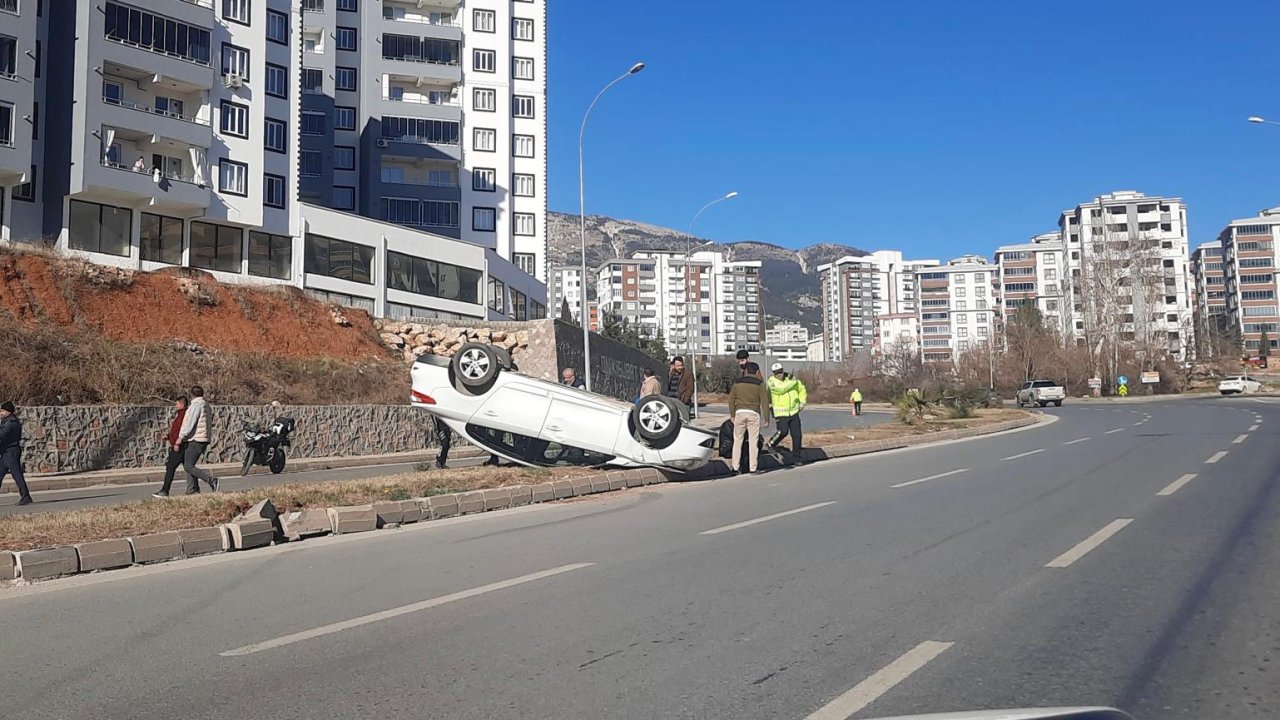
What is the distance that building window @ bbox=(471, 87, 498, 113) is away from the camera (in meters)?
66.9

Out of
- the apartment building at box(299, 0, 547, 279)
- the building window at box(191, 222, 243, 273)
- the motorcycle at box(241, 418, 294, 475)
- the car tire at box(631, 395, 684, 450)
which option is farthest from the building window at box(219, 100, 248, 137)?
the car tire at box(631, 395, 684, 450)

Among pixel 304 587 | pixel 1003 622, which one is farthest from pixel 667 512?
pixel 1003 622

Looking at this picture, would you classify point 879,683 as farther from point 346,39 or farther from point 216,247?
point 346,39

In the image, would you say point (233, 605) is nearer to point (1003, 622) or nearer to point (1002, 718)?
point (1003, 622)

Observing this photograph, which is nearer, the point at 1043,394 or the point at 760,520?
the point at 760,520

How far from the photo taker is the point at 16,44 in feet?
126

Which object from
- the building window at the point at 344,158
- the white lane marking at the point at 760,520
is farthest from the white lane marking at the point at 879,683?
the building window at the point at 344,158

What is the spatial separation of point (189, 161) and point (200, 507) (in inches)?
1557

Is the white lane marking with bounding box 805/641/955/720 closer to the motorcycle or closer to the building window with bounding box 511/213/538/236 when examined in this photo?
the motorcycle

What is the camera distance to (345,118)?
6569 centimetres

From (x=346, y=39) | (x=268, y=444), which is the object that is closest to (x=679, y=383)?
(x=268, y=444)

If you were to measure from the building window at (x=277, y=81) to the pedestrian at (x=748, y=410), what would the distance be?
41.3m

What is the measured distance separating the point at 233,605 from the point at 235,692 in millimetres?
2370

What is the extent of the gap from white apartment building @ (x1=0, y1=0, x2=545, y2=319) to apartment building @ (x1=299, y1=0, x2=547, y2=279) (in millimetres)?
8532
